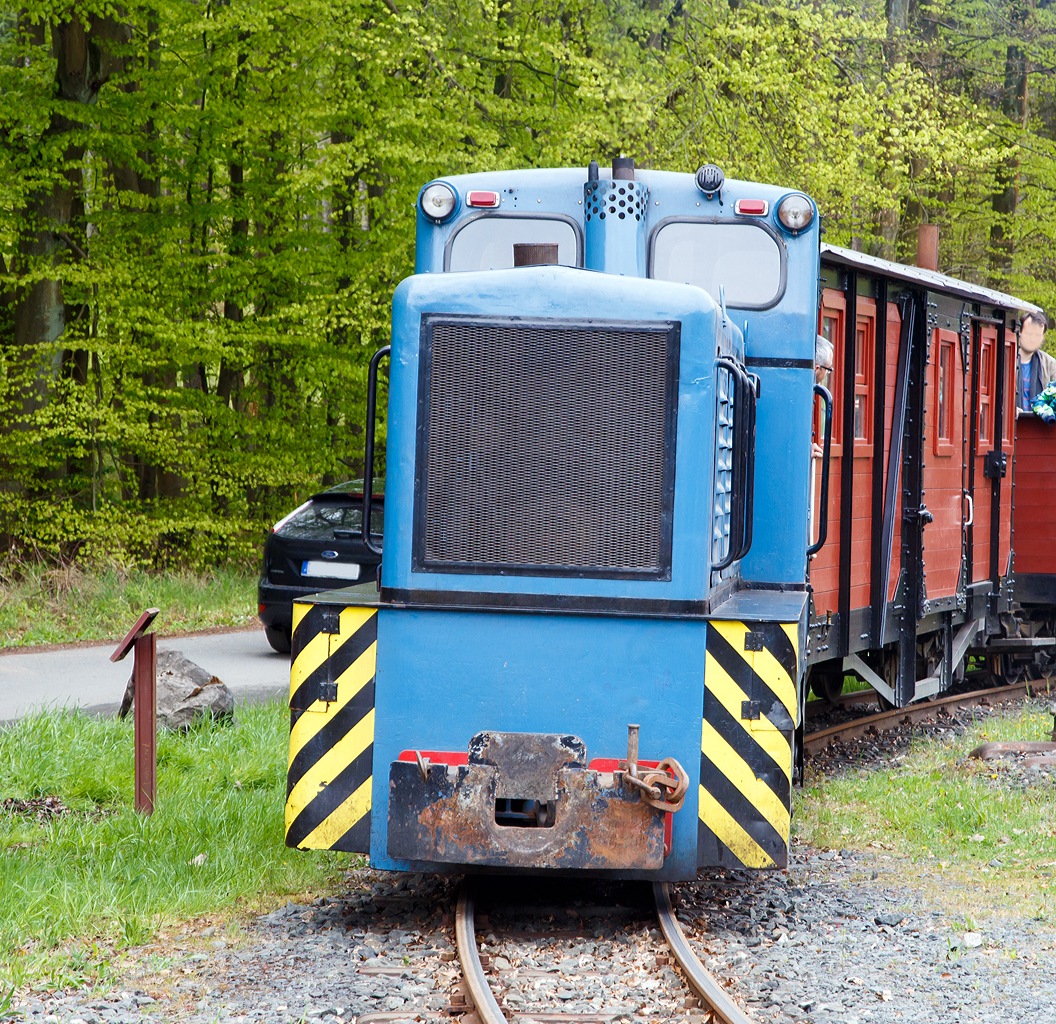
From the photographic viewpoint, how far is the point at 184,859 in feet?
20.5

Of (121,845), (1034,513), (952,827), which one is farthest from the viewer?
(1034,513)

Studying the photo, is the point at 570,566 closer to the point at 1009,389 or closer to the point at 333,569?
the point at 333,569

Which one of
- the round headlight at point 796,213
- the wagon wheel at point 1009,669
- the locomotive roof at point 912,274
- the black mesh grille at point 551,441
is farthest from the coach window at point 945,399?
the black mesh grille at point 551,441

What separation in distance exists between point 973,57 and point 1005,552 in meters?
15.7

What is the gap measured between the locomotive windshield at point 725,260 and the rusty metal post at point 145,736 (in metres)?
3.39

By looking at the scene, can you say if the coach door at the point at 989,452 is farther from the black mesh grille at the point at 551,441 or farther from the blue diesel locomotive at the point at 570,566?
the black mesh grille at the point at 551,441

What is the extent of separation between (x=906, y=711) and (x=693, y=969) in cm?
702

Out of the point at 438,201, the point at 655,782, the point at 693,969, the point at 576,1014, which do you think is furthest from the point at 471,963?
the point at 438,201

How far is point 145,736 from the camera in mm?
7027

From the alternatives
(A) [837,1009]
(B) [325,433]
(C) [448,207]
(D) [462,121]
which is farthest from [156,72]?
(A) [837,1009]

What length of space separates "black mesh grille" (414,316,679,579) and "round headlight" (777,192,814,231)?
156 cm

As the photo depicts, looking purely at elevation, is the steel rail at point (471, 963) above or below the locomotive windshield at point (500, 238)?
below

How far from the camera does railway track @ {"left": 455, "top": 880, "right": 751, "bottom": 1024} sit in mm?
4367

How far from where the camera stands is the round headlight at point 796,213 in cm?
646
